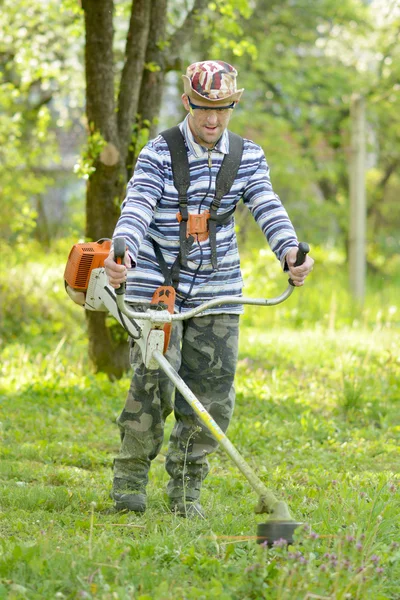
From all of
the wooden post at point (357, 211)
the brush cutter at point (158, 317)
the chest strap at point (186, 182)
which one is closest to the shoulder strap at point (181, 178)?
the chest strap at point (186, 182)

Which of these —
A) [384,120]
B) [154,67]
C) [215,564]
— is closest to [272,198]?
[215,564]

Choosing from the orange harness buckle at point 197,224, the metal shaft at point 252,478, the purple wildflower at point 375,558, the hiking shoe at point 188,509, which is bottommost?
the hiking shoe at point 188,509

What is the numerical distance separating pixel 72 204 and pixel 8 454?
1216 cm

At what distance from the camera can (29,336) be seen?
30.5 ft

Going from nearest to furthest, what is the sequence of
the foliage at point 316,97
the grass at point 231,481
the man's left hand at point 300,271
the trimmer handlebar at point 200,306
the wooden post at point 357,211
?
the grass at point 231,481, the trimmer handlebar at point 200,306, the man's left hand at point 300,271, the wooden post at point 357,211, the foliage at point 316,97

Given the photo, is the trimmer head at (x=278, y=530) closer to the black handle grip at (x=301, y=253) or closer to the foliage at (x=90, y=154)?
the black handle grip at (x=301, y=253)

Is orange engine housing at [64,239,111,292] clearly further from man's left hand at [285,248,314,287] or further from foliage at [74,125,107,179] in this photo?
foliage at [74,125,107,179]

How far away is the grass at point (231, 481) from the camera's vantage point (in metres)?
2.95

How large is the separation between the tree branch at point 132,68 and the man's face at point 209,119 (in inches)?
113

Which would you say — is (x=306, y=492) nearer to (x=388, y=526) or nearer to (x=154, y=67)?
(x=388, y=526)

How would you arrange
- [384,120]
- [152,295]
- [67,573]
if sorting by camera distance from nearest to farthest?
[67,573], [152,295], [384,120]

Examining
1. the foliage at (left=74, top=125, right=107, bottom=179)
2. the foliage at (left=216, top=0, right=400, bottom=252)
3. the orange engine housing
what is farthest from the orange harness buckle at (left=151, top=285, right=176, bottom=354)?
the foliage at (left=216, top=0, right=400, bottom=252)

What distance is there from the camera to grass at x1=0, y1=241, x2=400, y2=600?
9.68 ft

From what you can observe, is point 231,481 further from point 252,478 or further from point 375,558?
point 375,558
